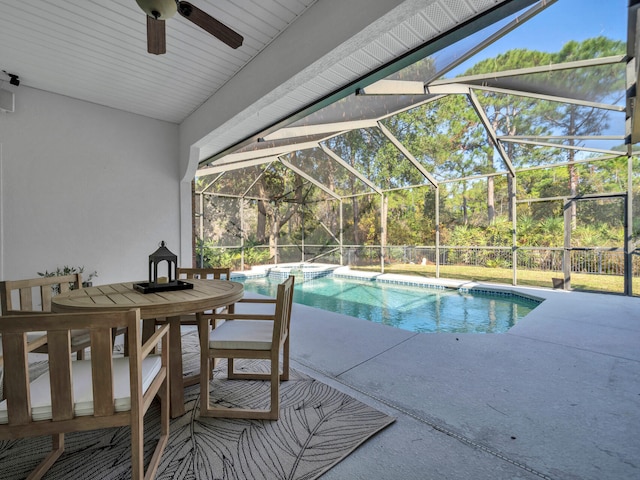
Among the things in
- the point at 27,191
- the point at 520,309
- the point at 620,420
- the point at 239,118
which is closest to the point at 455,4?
the point at 239,118

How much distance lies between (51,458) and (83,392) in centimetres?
62

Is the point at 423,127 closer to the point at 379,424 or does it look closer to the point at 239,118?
the point at 239,118

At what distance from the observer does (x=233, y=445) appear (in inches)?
64.4

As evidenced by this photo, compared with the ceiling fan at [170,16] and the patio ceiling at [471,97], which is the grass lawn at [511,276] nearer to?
the patio ceiling at [471,97]

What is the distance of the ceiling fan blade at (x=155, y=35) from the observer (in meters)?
1.94

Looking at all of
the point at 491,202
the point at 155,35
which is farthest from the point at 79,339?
the point at 491,202

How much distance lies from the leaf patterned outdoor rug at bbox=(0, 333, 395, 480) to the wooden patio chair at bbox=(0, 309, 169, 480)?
A: 0.41 m

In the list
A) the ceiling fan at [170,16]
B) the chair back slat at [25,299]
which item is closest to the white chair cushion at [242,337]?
the chair back slat at [25,299]

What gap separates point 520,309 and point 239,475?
595cm

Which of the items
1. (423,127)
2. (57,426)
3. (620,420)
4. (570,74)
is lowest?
(620,420)

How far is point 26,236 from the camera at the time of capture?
11.6ft

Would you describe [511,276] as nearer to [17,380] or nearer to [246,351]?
[246,351]

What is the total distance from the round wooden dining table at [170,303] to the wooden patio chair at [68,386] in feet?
1.54

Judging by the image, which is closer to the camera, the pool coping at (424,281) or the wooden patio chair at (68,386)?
the wooden patio chair at (68,386)
